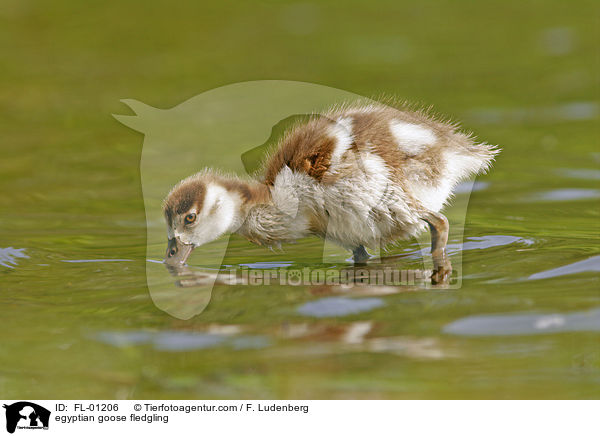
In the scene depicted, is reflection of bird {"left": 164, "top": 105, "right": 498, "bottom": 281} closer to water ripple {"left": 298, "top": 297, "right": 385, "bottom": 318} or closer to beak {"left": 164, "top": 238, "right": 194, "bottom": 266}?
beak {"left": 164, "top": 238, "right": 194, "bottom": 266}

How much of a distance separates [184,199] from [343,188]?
73cm

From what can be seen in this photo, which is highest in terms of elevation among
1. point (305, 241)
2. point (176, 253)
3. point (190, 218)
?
point (305, 241)

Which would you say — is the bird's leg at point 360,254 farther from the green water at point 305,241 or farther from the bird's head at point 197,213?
the bird's head at point 197,213

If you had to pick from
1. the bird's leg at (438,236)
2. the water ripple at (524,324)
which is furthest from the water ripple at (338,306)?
the bird's leg at (438,236)

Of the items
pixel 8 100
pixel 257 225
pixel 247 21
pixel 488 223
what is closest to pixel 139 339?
pixel 257 225

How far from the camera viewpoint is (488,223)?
16.1ft

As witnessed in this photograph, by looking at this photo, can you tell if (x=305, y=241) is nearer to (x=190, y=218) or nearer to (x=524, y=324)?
(x=190, y=218)

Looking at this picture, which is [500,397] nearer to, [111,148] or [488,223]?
[488,223]

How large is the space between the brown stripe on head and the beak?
100 millimetres

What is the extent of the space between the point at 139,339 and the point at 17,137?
183 inches
